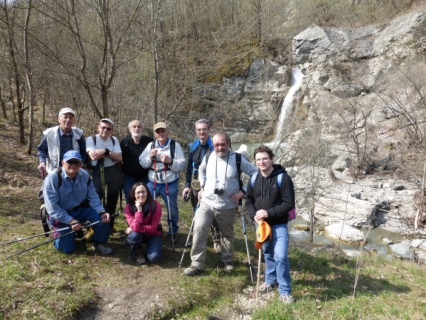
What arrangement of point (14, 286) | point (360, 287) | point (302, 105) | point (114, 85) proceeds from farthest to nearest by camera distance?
point (302, 105) → point (114, 85) → point (360, 287) → point (14, 286)

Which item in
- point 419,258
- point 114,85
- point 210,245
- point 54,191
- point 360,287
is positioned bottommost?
point 419,258

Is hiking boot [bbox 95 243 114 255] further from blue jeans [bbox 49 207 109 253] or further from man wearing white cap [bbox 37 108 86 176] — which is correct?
man wearing white cap [bbox 37 108 86 176]

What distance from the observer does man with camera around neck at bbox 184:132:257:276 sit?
4281 millimetres

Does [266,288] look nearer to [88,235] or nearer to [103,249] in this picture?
[103,249]

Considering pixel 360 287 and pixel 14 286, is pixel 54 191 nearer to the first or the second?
pixel 14 286

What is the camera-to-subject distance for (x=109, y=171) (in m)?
5.01

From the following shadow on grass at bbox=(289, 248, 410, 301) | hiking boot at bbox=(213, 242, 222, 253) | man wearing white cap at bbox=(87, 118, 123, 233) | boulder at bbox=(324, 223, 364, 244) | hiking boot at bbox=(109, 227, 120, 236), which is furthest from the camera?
boulder at bbox=(324, 223, 364, 244)

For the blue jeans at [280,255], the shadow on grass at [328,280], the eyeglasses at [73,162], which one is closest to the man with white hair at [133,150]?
the eyeglasses at [73,162]

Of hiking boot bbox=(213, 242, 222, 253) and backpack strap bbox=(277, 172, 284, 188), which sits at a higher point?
backpack strap bbox=(277, 172, 284, 188)

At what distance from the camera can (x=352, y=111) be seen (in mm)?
19344

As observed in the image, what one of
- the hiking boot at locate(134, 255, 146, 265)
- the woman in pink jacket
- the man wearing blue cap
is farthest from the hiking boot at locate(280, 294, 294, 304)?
the man wearing blue cap

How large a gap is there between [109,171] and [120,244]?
1.22 m

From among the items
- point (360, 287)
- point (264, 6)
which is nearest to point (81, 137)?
point (360, 287)

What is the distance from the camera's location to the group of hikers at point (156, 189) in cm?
396
